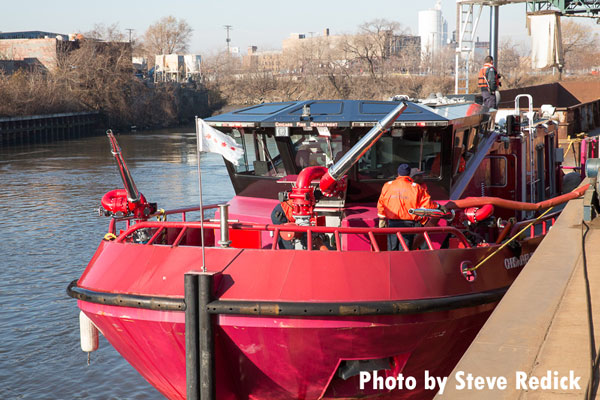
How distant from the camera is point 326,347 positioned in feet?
23.2

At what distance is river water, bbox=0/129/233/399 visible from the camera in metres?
10.7

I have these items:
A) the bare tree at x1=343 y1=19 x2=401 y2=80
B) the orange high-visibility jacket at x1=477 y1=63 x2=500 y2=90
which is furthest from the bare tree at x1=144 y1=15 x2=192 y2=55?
the orange high-visibility jacket at x1=477 y1=63 x2=500 y2=90

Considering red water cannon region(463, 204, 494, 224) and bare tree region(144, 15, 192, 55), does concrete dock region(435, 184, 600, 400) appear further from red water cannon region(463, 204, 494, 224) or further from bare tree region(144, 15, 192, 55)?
bare tree region(144, 15, 192, 55)

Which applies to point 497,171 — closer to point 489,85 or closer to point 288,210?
point 489,85

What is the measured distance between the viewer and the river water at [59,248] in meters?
10.7

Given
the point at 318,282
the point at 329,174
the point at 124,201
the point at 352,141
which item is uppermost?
the point at 352,141

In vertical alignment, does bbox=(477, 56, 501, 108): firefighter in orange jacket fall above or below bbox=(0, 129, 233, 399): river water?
above

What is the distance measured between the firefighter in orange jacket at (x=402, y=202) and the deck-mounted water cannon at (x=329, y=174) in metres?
0.51

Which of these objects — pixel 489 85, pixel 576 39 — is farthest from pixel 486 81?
pixel 576 39

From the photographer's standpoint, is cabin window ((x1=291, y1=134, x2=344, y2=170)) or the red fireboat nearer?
the red fireboat

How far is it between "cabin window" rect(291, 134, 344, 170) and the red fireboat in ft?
0.05

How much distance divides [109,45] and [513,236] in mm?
66454

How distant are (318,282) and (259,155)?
310 cm

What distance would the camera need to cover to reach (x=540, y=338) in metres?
5.53
